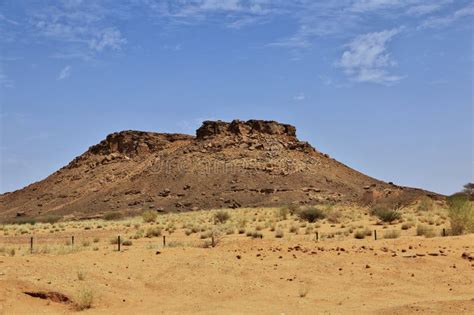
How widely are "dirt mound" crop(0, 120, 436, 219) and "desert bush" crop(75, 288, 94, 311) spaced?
57480 millimetres

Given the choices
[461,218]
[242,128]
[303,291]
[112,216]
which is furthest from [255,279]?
[242,128]

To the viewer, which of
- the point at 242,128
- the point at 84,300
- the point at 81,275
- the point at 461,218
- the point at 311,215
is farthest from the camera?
the point at 242,128

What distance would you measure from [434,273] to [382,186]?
7853 centimetres

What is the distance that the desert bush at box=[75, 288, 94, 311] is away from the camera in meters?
15.6

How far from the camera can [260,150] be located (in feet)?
→ 330

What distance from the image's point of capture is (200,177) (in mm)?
92812

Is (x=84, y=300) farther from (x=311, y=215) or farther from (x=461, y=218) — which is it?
(x=311, y=215)

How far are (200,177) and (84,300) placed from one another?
77255mm

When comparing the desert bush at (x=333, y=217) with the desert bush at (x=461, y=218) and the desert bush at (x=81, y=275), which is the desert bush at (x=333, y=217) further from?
the desert bush at (x=81, y=275)

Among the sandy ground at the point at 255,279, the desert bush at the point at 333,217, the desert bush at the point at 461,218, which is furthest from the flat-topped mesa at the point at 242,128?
the sandy ground at the point at 255,279

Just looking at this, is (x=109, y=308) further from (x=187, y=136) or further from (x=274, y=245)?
(x=187, y=136)

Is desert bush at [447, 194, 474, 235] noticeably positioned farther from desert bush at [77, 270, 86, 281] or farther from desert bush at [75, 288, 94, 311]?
desert bush at [75, 288, 94, 311]

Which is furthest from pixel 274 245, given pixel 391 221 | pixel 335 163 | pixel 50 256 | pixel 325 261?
pixel 335 163

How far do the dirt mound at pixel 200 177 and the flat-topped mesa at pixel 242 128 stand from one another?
0.17 m
